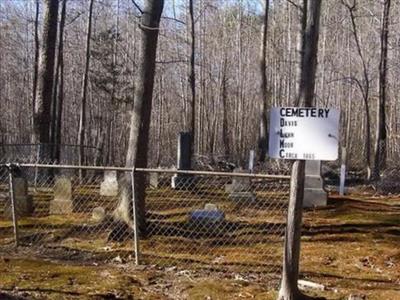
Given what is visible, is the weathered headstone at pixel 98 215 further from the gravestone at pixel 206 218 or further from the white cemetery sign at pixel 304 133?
the white cemetery sign at pixel 304 133

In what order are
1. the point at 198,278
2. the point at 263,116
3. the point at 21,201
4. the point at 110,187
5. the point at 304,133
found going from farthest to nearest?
1. the point at 263,116
2. the point at 110,187
3. the point at 21,201
4. the point at 198,278
5. the point at 304,133

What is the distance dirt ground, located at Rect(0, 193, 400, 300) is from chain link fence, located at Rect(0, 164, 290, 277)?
442 mm

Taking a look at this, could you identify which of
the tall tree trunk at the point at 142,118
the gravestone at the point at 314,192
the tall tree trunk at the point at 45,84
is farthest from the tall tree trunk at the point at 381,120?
the tall tree trunk at the point at 142,118

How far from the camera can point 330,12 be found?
4709 centimetres

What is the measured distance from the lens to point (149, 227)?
9883 millimetres

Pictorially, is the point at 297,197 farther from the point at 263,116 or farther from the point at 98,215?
the point at 263,116

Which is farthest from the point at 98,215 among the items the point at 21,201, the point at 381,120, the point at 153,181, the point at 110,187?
the point at 381,120

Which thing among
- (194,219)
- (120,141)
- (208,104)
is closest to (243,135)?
(208,104)

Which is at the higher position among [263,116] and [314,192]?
[263,116]

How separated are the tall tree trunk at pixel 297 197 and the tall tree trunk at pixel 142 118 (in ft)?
12.6

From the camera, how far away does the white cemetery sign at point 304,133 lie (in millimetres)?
5738

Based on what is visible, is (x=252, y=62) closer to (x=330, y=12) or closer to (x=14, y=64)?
(x=330, y=12)

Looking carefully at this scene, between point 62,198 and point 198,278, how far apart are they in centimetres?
578

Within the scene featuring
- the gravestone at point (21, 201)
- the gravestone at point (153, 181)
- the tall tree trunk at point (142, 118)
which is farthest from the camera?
the gravestone at point (153, 181)
